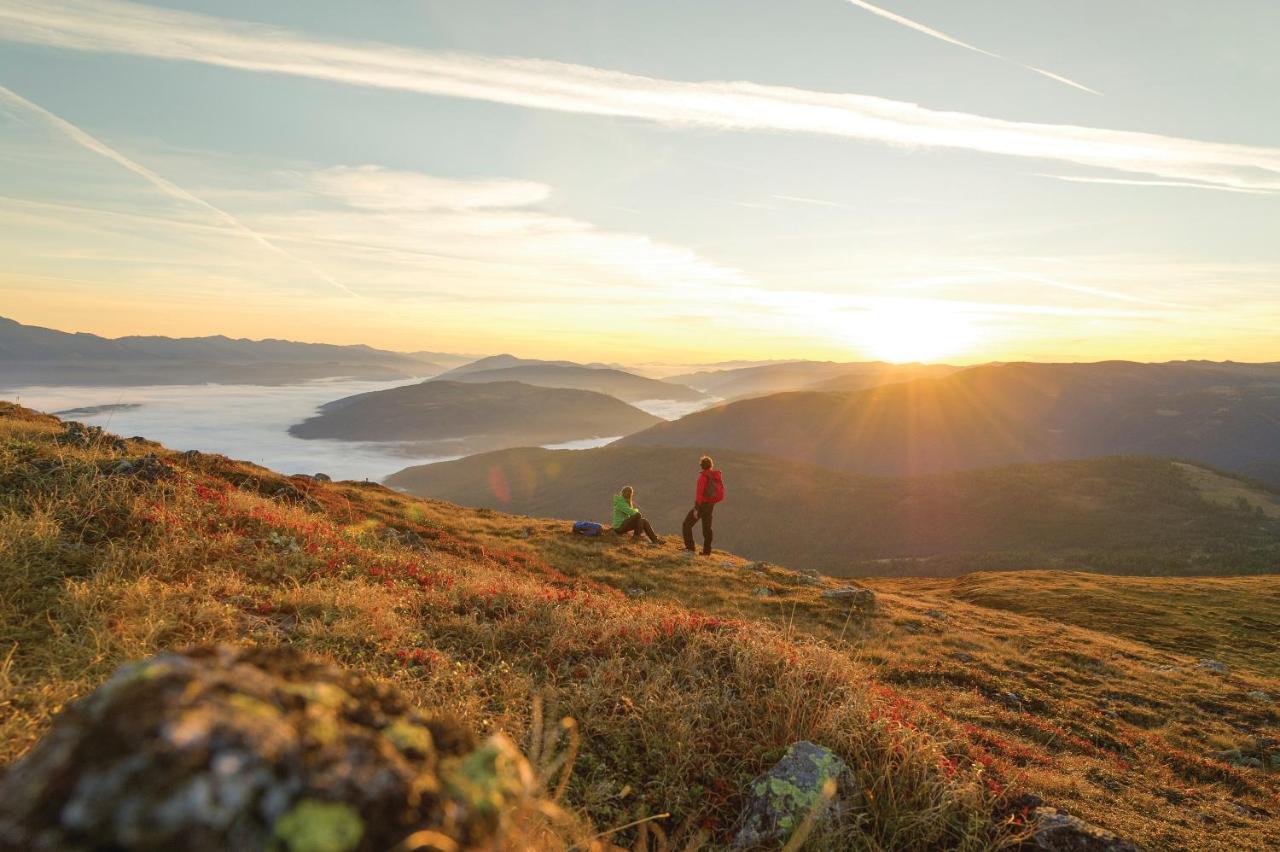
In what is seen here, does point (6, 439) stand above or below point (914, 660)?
above

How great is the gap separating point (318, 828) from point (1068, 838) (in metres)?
5.65

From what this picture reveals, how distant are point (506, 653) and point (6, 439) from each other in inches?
427

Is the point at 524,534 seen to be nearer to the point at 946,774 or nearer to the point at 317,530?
the point at 317,530

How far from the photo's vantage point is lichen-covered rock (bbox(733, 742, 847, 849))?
165 inches

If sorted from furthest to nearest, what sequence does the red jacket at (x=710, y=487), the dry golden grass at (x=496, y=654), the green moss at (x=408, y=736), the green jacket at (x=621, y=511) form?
the green jacket at (x=621, y=511)
the red jacket at (x=710, y=487)
the dry golden grass at (x=496, y=654)
the green moss at (x=408, y=736)

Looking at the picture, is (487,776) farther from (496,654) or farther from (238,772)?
(496,654)

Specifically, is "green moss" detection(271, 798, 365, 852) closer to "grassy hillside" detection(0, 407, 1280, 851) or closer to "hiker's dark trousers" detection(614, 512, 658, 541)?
"grassy hillside" detection(0, 407, 1280, 851)

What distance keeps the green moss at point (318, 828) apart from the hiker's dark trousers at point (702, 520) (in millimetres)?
18181

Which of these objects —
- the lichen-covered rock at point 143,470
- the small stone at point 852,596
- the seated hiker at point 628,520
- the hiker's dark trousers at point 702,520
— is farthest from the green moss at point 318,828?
the seated hiker at point 628,520

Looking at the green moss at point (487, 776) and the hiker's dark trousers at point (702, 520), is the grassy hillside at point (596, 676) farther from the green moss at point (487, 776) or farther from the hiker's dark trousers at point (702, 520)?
the hiker's dark trousers at point (702, 520)

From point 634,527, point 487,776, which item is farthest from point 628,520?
point 487,776

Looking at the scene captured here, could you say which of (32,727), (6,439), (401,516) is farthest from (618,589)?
(32,727)

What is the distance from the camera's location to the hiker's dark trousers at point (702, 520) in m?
20.9

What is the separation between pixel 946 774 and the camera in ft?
16.3
